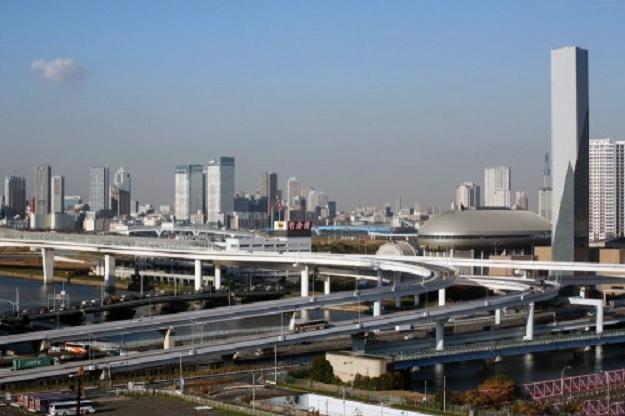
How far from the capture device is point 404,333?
91.2ft

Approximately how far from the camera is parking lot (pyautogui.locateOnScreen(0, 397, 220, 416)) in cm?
1588

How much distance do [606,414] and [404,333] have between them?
11908 mm

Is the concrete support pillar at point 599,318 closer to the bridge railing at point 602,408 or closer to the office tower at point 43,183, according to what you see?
the bridge railing at point 602,408

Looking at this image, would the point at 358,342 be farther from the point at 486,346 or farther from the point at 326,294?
the point at 326,294

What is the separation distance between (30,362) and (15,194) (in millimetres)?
131409

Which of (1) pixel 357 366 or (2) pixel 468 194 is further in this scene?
(2) pixel 468 194

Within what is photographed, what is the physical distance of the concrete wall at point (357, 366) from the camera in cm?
1966

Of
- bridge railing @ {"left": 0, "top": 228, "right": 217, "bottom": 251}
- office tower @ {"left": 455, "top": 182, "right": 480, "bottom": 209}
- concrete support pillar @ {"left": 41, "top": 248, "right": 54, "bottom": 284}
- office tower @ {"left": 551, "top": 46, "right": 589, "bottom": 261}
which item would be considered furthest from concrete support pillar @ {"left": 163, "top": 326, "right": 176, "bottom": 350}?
office tower @ {"left": 455, "top": 182, "right": 480, "bottom": 209}

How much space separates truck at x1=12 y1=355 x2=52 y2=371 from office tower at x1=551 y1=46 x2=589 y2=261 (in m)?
27.3

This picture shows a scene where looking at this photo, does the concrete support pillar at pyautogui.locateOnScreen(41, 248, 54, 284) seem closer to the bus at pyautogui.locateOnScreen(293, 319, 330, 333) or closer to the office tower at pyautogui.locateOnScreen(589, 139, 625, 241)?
the bus at pyautogui.locateOnScreen(293, 319, 330, 333)

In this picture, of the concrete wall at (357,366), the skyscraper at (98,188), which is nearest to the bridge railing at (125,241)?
the concrete wall at (357,366)

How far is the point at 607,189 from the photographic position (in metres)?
70.0

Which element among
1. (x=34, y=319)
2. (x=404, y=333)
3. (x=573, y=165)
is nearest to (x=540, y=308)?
(x=404, y=333)

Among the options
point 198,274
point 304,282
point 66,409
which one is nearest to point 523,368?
point 66,409
